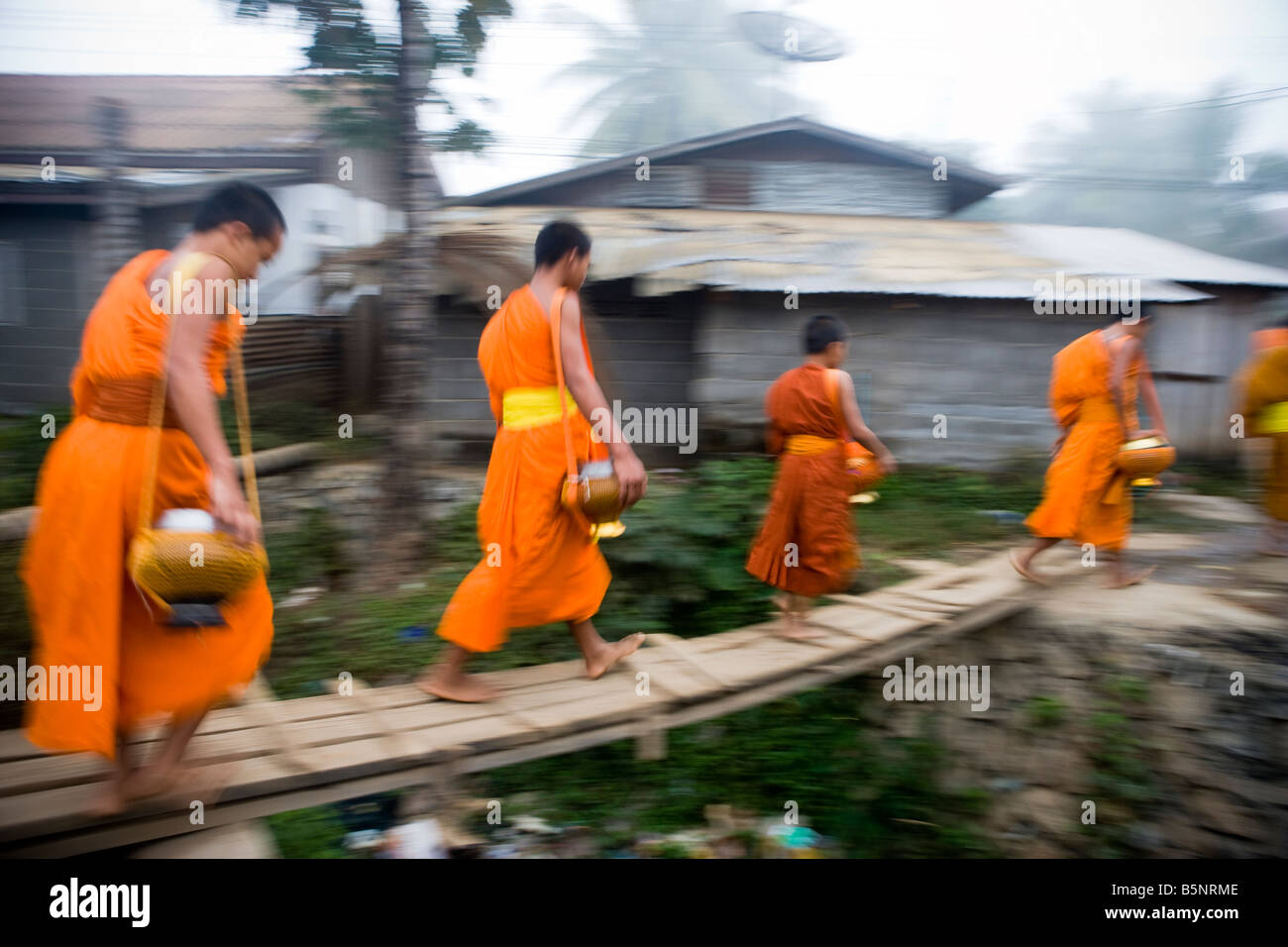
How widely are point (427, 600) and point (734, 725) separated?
1.84 m

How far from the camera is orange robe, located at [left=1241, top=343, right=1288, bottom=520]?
4809mm

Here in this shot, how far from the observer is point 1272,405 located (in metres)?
4.86

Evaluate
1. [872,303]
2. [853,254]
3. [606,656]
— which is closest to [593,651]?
[606,656]

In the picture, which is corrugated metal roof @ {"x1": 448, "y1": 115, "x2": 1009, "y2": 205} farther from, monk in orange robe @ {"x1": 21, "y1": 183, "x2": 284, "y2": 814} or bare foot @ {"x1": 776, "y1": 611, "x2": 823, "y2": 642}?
monk in orange robe @ {"x1": 21, "y1": 183, "x2": 284, "y2": 814}

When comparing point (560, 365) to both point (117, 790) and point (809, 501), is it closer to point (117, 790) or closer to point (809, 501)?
point (809, 501)

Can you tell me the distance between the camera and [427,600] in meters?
4.57

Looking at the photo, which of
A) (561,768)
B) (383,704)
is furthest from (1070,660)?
(383,704)

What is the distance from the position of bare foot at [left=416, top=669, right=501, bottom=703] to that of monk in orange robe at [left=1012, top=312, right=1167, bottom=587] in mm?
3202

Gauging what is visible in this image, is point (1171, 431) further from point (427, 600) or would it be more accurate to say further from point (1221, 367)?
point (427, 600)

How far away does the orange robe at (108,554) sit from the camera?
2105 millimetres

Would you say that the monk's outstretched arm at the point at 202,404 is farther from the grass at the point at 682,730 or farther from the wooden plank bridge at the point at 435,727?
the grass at the point at 682,730

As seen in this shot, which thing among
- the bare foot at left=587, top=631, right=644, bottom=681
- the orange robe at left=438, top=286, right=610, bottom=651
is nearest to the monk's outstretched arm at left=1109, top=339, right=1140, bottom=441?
the bare foot at left=587, top=631, right=644, bottom=681

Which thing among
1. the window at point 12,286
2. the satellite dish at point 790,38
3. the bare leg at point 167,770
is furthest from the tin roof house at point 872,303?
the bare leg at point 167,770

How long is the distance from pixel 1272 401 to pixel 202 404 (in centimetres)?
562
